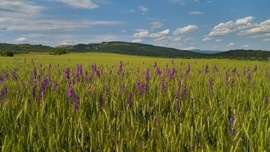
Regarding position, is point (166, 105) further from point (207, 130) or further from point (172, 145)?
point (172, 145)

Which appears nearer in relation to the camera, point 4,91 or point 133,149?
point 133,149

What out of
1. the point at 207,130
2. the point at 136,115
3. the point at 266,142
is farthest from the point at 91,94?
the point at 266,142

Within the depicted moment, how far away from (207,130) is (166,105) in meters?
1.09

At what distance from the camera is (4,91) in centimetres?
392

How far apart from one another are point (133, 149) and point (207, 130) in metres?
0.91

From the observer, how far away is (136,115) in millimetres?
3215

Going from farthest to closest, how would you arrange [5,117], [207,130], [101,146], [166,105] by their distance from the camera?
[166,105] < [5,117] < [207,130] < [101,146]

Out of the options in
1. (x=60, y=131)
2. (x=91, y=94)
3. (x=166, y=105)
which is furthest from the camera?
(x=91, y=94)

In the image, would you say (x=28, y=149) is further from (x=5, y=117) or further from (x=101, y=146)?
(x=5, y=117)

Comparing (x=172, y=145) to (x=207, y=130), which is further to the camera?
(x=207, y=130)

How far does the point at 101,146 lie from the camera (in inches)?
83.4

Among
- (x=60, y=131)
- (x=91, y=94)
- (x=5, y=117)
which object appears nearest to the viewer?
(x=60, y=131)

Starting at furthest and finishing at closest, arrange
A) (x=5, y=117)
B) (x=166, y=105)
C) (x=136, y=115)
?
(x=166, y=105)
(x=136, y=115)
(x=5, y=117)

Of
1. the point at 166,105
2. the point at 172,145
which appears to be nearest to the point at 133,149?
the point at 172,145
